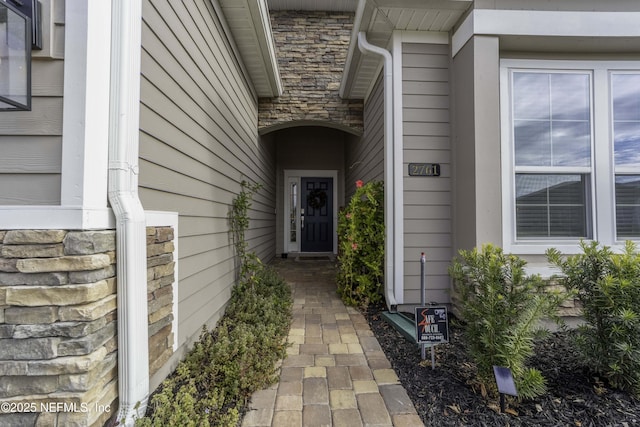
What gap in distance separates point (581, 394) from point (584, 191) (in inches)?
70.3

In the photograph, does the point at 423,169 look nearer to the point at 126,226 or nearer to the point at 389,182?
the point at 389,182

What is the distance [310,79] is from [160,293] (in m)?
4.07

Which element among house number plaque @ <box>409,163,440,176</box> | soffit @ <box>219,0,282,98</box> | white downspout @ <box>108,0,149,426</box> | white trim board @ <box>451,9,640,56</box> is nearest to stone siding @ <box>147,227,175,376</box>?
white downspout @ <box>108,0,149,426</box>

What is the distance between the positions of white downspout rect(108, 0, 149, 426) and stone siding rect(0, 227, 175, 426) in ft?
0.39

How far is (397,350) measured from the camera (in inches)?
87.8

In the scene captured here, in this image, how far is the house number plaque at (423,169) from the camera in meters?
2.96

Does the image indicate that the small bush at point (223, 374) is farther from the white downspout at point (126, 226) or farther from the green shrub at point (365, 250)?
the green shrub at point (365, 250)

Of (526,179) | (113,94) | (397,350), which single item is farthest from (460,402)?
(113,94)

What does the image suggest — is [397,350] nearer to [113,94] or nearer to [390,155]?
[390,155]

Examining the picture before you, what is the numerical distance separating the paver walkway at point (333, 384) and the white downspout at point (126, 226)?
54 cm

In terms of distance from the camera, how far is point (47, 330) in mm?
1099

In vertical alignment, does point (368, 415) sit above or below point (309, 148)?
below

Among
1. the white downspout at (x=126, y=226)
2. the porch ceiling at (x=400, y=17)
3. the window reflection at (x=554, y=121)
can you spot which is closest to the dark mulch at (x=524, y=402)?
the white downspout at (x=126, y=226)

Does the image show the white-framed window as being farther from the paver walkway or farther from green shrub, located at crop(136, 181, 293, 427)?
green shrub, located at crop(136, 181, 293, 427)
